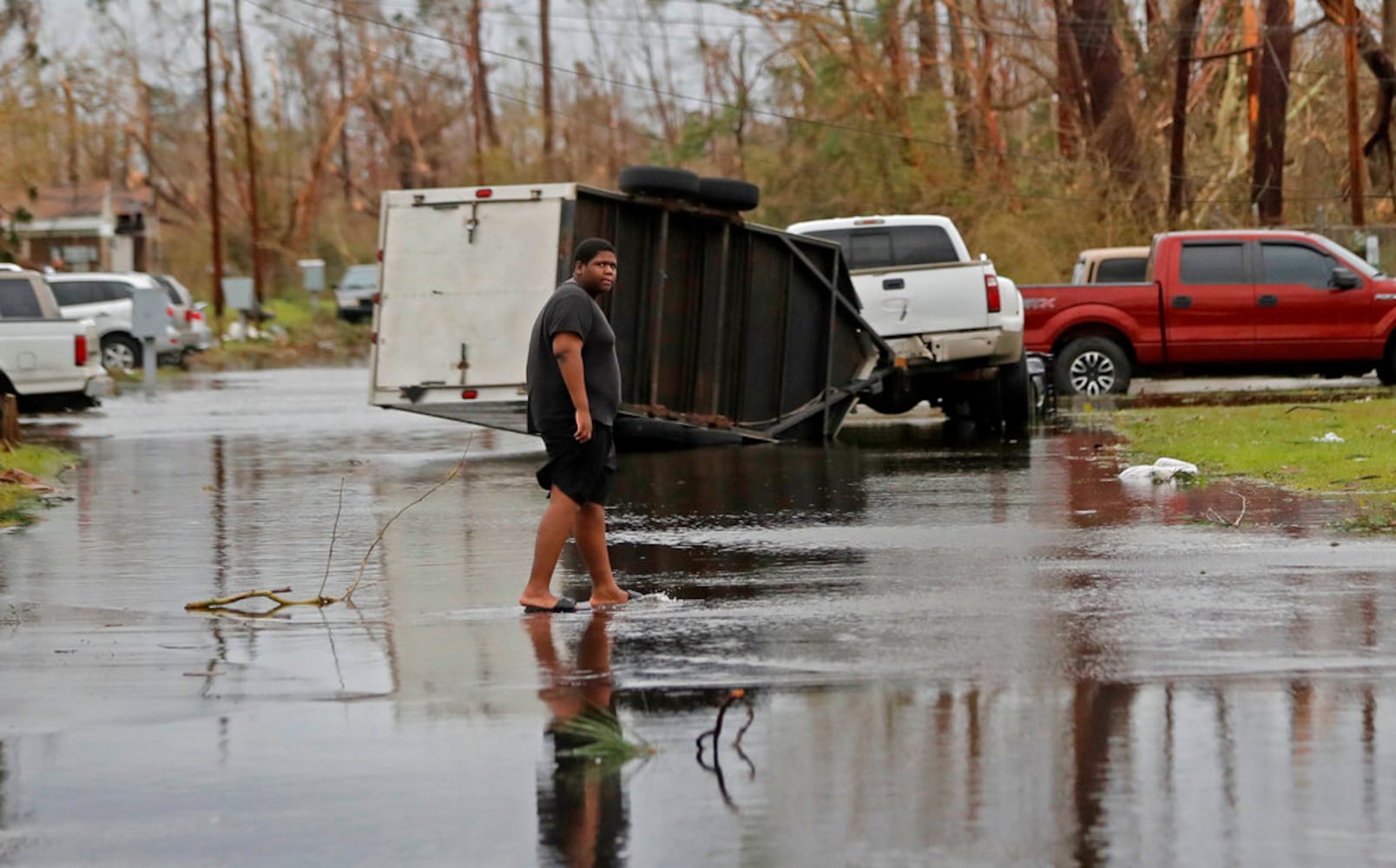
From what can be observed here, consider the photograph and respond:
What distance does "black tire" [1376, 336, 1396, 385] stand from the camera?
2480 cm

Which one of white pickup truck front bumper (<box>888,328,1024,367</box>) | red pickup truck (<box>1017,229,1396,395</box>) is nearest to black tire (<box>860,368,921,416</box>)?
white pickup truck front bumper (<box>888,328,1024,367</box>)

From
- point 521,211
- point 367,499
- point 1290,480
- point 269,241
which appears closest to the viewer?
point 1290,480

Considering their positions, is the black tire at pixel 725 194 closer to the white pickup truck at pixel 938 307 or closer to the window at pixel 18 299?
the white pickup truck at pixel 938 307

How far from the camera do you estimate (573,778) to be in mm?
6219

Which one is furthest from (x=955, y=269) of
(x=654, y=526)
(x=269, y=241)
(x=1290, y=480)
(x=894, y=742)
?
(x=269, y=241)

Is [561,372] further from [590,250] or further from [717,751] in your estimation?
[717,751]

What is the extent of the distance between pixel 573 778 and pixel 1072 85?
42334 millimetres

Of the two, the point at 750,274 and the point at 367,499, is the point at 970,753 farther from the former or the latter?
the point at 750,274

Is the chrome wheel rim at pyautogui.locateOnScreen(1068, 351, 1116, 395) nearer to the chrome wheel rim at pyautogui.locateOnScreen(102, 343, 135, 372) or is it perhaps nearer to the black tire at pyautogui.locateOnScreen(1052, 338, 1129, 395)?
the black tire at pyautogui.locateOnScreen(1052, 338, 1129, 395)

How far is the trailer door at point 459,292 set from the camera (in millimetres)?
17562

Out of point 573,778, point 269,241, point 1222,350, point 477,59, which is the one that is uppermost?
point 477,59

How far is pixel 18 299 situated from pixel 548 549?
1717 cm

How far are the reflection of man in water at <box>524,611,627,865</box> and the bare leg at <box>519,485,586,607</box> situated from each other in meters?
1.00

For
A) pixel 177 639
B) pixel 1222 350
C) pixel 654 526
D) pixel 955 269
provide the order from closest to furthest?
pixel 177 639 → pixel 654 526 → pixel 955 269 → pixel 1222 350
